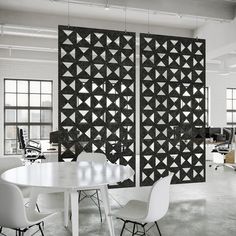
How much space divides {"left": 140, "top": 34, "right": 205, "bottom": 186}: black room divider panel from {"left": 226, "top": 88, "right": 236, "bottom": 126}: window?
7.14 m

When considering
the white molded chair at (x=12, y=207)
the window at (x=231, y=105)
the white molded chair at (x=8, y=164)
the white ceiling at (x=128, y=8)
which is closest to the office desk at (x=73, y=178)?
the white molded chair at (x=12, y=207)

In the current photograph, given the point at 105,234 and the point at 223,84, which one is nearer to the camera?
the point at 105,234

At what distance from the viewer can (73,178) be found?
2922 mm

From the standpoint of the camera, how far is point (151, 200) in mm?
2586

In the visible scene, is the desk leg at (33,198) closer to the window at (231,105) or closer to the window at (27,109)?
the window at (27,109)

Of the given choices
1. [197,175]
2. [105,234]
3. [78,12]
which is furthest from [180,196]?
[78,12]

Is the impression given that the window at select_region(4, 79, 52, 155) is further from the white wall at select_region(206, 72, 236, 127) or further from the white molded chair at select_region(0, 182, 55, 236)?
the white molded chair at select_region(0, 182, 55, 236)

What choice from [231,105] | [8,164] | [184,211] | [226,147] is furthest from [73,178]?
[231,105]

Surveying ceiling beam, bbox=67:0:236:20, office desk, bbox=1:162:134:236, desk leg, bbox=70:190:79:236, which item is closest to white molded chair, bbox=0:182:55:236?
office desk, bbox=1:162:134:236

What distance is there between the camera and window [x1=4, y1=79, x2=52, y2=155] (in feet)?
32.3

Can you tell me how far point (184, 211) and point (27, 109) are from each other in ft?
23.2

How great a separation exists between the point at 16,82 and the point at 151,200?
8.40m

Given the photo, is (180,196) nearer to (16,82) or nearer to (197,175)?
(197,175)

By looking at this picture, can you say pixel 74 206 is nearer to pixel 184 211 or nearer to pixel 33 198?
pixel 33 198
